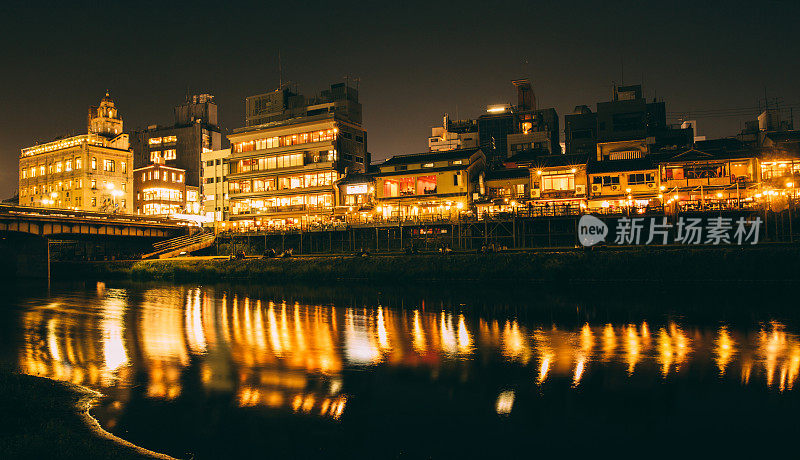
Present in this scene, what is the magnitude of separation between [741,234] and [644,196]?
1843 centimetres

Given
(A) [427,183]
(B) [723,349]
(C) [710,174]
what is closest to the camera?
(B) [723,349]

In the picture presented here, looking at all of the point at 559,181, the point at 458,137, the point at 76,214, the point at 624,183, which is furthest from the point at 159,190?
the point at 624,183

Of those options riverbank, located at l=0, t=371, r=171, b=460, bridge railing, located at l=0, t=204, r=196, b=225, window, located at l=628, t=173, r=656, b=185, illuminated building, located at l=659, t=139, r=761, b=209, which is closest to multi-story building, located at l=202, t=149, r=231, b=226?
bridge railing, located at l=0, t=204, r=196, b=225

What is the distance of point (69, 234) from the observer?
67812 millimetres

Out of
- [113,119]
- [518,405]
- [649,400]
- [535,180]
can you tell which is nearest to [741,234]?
[535,180]

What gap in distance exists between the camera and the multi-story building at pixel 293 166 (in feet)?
291

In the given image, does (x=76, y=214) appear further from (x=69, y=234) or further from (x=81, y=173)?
(x=81, y=173)

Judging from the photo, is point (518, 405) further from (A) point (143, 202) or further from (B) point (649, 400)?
(A) point (143, 202)

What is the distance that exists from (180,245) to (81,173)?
49.9 m

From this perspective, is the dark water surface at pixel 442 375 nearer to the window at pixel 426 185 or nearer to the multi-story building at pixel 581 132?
the window at pixel 426 185

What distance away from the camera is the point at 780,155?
2483 inches

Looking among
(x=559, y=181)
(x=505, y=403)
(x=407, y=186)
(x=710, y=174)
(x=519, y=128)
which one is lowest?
(x=505, y=403)

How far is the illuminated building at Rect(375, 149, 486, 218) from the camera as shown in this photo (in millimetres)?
75375

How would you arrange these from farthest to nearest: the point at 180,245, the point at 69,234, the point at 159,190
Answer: the point at 159,190 < the point at 180,245 < the point at 69,234
